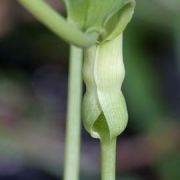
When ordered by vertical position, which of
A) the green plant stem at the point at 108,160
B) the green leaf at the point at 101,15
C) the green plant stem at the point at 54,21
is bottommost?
the green plant stem at the point at 108,160

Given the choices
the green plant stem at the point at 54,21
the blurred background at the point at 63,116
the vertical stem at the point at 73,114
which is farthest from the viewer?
the blurred background at the point at 63,116

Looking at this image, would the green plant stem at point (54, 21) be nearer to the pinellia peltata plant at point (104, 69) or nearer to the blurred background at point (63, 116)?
the pinellia peltata plant at point (104, 69)

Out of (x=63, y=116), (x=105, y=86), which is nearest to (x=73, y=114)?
(x=105, y=86)

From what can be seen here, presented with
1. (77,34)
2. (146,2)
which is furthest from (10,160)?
(77,34)

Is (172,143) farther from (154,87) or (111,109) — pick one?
(111,109)

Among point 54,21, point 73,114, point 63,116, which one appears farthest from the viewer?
point 63,116

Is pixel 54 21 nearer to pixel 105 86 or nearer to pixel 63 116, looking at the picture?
pixel 105 86

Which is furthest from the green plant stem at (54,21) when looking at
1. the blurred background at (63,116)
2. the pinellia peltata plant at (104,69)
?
the blurred background at (63,116)
